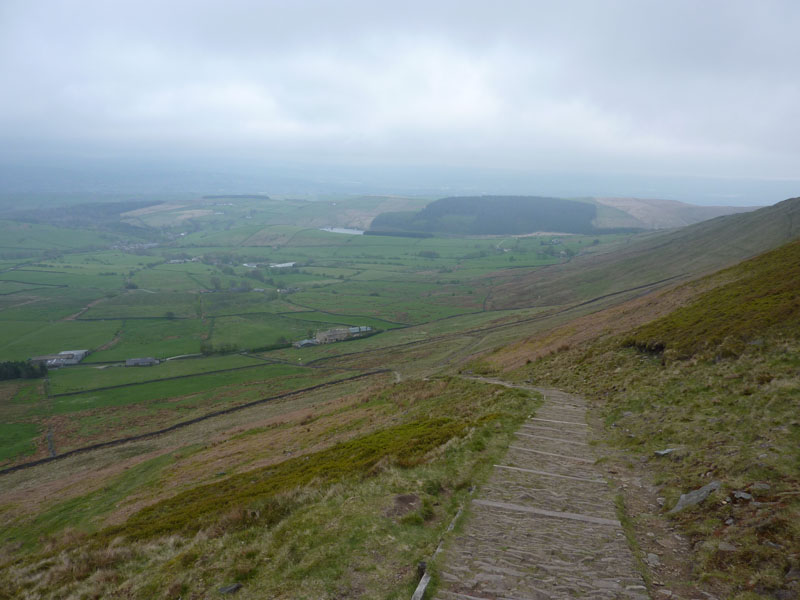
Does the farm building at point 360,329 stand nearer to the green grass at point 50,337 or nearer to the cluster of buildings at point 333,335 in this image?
the cluster of buildings at point 333,335

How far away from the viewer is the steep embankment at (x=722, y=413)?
913 centimetres

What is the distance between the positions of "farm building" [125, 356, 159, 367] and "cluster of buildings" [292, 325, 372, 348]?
3229cm

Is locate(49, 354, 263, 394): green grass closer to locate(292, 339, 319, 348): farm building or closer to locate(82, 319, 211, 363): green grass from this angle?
locate(82, 319, 211, 363): green grass

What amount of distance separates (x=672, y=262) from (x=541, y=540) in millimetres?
130870

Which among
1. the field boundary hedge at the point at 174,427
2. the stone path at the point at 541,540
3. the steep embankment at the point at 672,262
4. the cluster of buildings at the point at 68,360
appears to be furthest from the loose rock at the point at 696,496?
the cluster of buildings at the point at 68,360

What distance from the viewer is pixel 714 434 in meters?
14.8

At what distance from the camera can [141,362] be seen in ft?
323

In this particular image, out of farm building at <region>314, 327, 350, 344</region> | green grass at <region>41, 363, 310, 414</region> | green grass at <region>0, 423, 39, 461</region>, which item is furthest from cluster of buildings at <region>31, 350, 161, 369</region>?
farm building at <region>314, 327, 350, 344</region>

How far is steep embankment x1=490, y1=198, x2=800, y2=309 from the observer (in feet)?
336

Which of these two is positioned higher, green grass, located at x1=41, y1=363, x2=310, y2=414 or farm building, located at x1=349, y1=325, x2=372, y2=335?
farm building, located at x1=349, y1=325, x2=372, y2=335

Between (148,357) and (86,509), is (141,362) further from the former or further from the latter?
(86,509)

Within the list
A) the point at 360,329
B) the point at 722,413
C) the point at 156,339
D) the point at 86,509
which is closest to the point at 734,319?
the point at 722,413

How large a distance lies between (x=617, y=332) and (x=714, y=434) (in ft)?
85.4

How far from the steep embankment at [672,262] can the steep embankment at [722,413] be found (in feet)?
250
